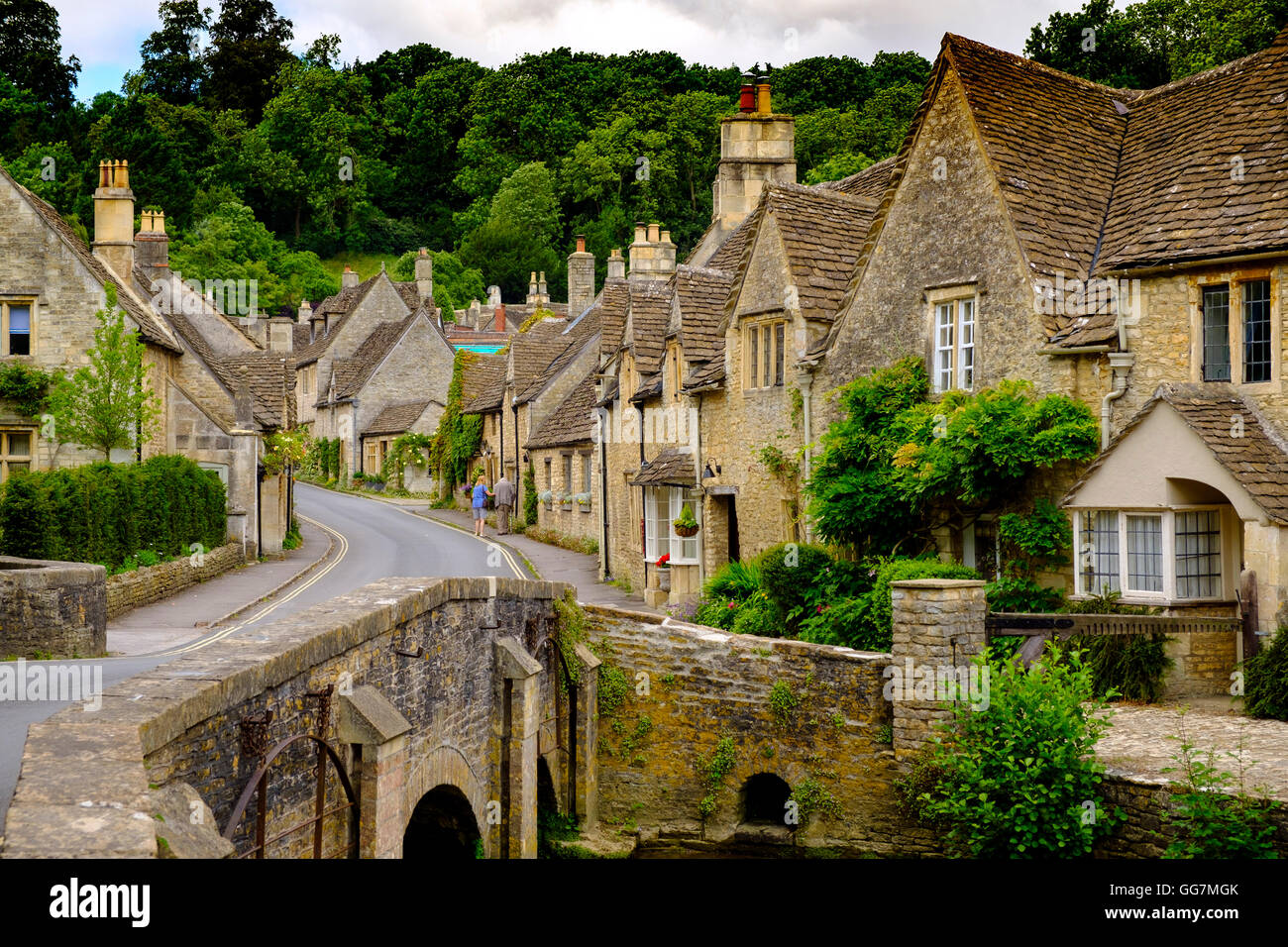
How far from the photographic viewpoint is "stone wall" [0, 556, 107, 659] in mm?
17094

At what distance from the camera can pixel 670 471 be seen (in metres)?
28.2

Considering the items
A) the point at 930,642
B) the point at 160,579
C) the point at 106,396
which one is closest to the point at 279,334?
the point at 106,396

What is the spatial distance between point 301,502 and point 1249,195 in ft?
147

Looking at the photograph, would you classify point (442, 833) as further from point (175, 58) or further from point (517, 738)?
point (175, 58)

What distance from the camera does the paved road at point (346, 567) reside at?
1180 cm

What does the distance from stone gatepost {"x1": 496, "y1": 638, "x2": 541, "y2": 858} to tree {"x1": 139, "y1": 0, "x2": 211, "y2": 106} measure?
11126cm

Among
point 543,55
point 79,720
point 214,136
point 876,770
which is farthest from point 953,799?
point 543,55

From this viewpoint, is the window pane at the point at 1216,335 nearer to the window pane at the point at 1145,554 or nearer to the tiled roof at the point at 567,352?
the window pane at the point at 1145,554

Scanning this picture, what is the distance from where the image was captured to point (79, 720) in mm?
8336

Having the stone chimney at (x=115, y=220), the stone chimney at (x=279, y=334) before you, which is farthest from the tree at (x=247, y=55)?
the stone chimney at (x=115, y=220)

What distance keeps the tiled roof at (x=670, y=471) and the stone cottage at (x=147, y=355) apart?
11.9 metres

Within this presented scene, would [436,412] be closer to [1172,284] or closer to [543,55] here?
[1172,284]

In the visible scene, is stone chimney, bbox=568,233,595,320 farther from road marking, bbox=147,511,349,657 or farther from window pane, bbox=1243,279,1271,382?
window pane, bbox=1243,279,1271,382

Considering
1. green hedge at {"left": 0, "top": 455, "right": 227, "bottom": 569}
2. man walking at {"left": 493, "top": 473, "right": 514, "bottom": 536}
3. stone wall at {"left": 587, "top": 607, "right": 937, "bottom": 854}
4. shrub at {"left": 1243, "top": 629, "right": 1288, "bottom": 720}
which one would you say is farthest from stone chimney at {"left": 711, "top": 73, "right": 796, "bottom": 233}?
shrub at {"left": 1243, "top": 629, "right": 1288, "bottom": 720}
